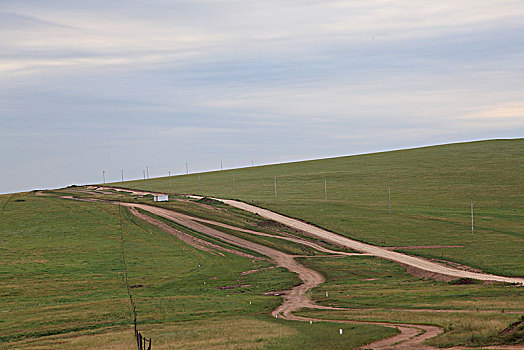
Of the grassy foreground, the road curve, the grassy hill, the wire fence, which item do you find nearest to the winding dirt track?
the grassy foreground

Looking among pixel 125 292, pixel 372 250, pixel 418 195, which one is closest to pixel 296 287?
pixel 125 292

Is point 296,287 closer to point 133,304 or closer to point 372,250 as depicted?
point 133,304

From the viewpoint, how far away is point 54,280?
62406 mm

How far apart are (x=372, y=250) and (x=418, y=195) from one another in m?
45.9

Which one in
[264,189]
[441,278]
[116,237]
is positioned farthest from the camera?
[264,189]

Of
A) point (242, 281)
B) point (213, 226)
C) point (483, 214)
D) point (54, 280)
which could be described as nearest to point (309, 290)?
point (242, 281)

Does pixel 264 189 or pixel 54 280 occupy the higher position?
pixel 264 189

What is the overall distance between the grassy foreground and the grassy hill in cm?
2756

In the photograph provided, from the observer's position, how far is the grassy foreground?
3462 cm

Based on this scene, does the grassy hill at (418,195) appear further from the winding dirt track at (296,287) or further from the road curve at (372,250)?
the winding dirt track at (296,287)

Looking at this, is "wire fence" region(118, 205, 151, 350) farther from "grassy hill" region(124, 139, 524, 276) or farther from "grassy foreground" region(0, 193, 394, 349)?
"grassy hill" region(124, 139, 524, 276)

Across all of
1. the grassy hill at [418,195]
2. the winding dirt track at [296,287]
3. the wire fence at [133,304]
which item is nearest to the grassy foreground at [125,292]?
the wire fence at [133,304]

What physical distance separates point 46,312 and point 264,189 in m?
98.5

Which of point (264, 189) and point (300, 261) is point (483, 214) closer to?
point (300, 261)
